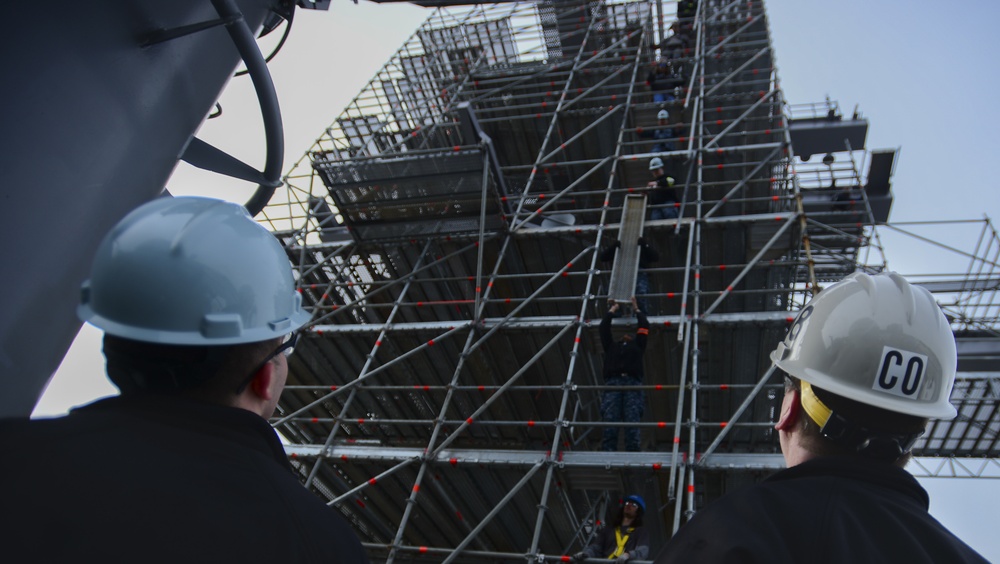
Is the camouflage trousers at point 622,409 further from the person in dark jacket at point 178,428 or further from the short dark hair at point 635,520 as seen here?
the person in dark jacket at point 178,428

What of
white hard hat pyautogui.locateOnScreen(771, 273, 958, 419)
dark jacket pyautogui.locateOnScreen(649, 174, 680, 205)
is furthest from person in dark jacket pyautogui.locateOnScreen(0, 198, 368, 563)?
dark jacket pyautogui.locateOnScreen(649, 174, 680, 205)

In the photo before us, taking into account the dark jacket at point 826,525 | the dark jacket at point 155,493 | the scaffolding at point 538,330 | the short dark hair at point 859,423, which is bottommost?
the scaffolding at point 538,330

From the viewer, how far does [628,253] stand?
7879mm

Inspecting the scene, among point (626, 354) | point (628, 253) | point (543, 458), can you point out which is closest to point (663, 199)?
point (628, 253)

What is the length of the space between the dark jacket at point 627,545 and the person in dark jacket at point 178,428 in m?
4.33

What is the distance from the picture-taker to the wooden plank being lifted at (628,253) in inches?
292

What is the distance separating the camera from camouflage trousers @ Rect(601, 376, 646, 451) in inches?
262

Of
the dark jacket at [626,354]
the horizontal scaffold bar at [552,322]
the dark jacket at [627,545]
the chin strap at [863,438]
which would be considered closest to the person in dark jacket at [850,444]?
the chin strap at [863,438]

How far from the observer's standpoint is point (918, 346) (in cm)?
178

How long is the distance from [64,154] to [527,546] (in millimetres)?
8138

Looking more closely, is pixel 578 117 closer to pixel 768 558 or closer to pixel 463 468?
pixel 463 468

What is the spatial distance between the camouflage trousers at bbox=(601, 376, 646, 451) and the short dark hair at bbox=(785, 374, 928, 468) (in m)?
5.01

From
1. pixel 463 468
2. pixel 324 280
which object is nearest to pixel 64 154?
pixel 463 468

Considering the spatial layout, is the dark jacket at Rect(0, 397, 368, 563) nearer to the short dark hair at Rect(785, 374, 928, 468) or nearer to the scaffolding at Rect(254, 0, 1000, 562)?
the short dark hair at Rect(785, 374, 928, 468)
